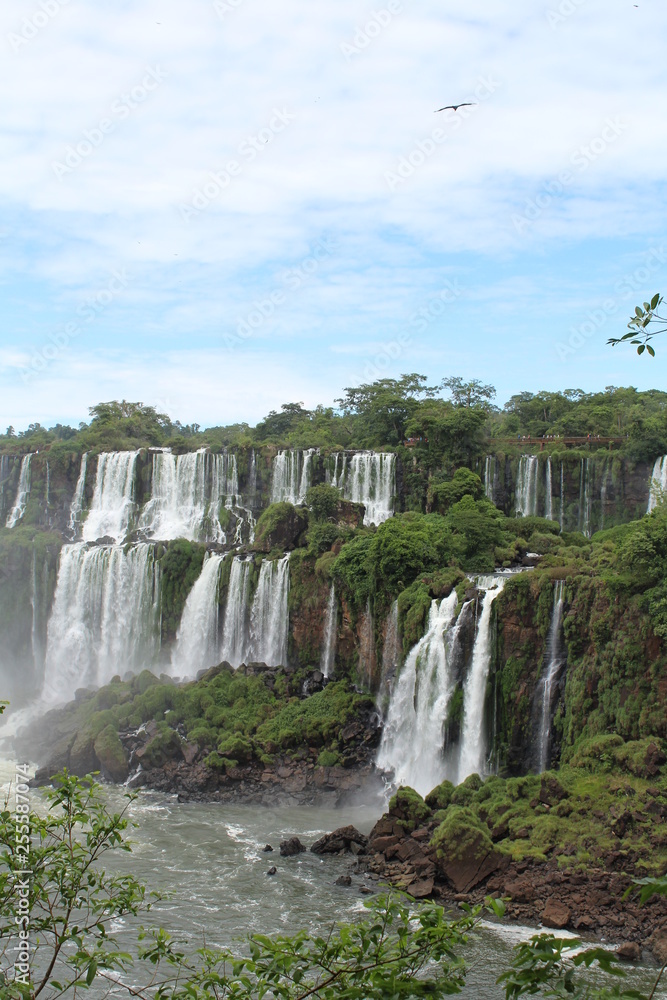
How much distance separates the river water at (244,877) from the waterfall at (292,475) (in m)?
19.1

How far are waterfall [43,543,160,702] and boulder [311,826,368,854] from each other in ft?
56.2

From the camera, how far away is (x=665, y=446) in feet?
114

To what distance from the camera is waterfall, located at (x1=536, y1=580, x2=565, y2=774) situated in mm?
24047

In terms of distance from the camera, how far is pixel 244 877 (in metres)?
20.8

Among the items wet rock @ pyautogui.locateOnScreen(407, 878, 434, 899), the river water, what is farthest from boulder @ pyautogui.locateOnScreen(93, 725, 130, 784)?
wet rock @ pyautogui.locateOnScreen(407, 878, 434, 899)

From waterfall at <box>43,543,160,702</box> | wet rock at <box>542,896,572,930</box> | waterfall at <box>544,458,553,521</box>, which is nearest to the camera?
wet rock at <box>542,896,572,930</box>

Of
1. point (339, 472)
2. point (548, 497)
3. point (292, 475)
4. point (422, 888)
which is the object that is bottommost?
point (422, 888)

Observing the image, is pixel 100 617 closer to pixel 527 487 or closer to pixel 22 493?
pixel 22 493

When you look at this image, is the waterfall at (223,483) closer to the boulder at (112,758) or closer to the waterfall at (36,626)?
the waterfall at (36,626)

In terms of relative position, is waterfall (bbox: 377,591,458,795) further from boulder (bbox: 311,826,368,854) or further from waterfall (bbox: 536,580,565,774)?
boulder (bbox: 311,826,368,854)

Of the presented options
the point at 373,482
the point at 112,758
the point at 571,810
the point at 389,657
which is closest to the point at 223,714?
the point at 112,758

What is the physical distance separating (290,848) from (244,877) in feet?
4.97

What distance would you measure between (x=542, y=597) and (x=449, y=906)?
8.92 m

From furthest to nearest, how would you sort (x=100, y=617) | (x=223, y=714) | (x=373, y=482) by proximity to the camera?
1. (x=373, y=482)
2. (x=100, y=617)
3. (x=223, y=714)
